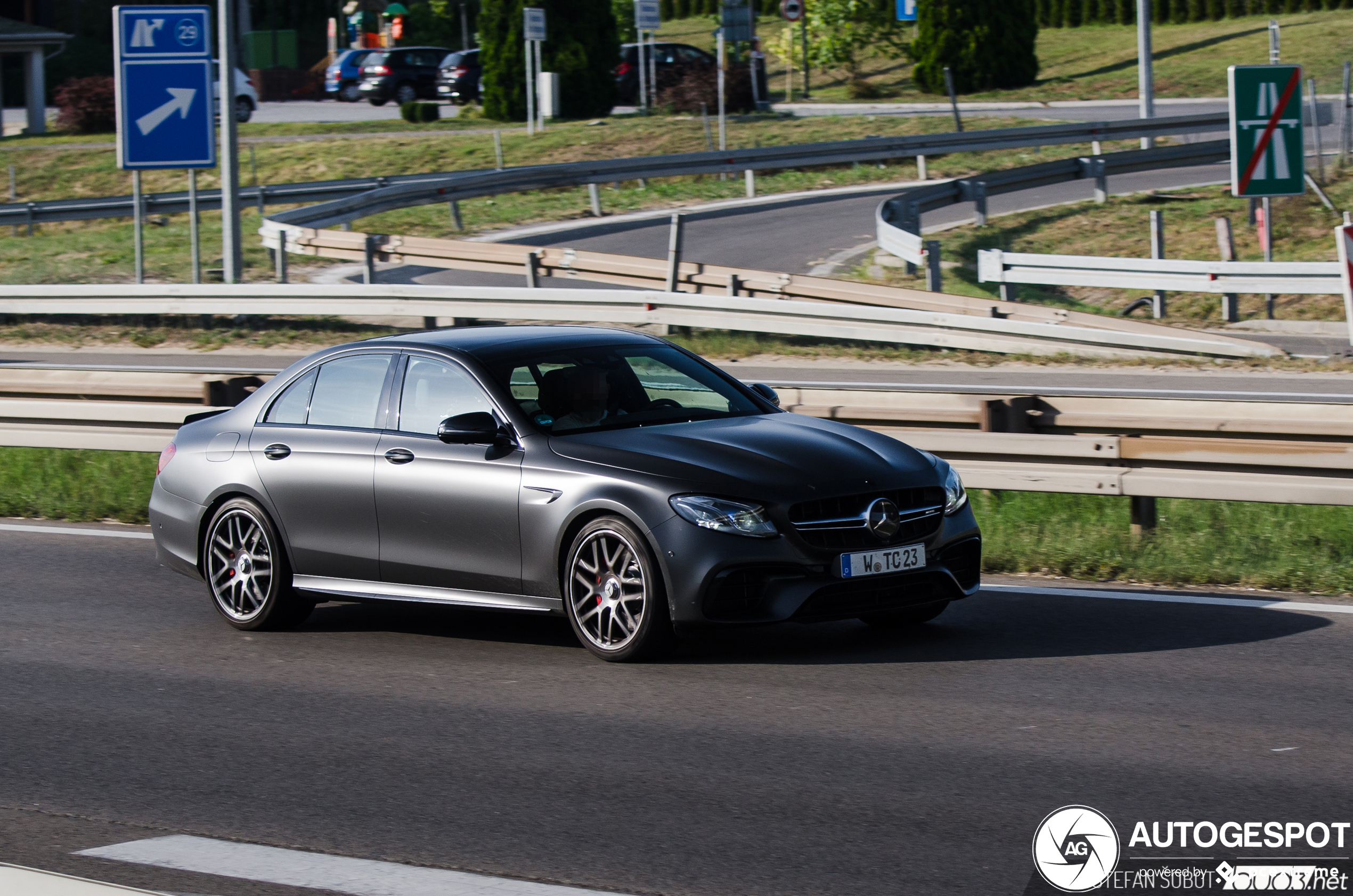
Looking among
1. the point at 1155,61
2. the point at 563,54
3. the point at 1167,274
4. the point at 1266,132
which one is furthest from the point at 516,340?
the point at 1155,61

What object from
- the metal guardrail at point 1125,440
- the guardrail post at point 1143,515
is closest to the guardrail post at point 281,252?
the metal guardrail at point 1125,440

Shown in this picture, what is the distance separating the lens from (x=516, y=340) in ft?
28.2

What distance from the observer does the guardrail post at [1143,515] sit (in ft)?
31.8

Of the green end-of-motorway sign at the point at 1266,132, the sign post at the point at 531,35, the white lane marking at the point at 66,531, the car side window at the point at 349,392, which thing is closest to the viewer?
the car side window at the point at 349,392

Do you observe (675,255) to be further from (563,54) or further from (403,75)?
(403,75)

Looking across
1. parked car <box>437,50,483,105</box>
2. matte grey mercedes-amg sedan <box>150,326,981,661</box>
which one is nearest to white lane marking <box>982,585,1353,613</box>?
matte grey mercedes-amg sedan <box>150,326,981,661</box>

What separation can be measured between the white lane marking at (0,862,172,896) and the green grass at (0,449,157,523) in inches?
322

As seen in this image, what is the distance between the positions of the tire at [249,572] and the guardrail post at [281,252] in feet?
51.6

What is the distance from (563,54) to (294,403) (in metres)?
38.1

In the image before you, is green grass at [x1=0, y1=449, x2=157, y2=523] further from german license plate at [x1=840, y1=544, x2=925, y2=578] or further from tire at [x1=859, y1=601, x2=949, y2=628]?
german license plate at [x1=840, y1=544, x2=925, y2=578]

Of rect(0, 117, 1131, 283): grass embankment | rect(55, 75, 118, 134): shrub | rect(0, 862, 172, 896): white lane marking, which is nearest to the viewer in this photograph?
rect(0, 862, 172, 896): white lane marking

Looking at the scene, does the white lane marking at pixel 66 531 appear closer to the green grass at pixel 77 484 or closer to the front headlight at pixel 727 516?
the green grass at pixel 77 484

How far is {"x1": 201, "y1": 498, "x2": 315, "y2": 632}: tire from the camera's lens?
8758 millimetres

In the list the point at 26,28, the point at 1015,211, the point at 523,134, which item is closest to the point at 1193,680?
the point at 1015,211
